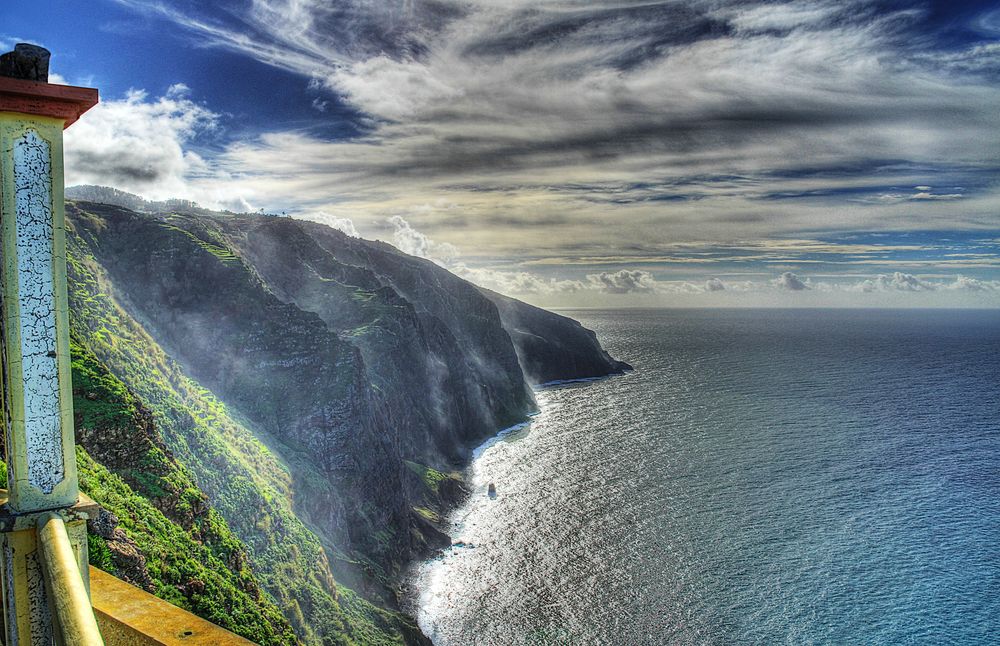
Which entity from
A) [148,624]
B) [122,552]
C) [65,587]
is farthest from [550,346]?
[65,587]

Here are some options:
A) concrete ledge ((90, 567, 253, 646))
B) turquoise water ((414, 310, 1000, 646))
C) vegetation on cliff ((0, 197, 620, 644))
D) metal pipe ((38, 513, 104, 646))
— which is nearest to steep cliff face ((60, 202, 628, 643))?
vegetation on cliff ((0, 197, 620, 644))

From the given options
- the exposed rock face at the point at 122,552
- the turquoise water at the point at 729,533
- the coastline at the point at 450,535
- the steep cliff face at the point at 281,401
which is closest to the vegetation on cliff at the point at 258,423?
the exposed rock face at the point at 122,552

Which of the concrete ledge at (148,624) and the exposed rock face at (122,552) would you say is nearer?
the concrete ledge at (148,624)

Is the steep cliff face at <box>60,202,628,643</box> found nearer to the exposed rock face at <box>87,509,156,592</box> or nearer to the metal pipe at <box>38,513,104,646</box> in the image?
the exposed rock face at <box>87,509,156,592</box>

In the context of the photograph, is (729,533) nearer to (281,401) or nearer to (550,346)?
(281,401)

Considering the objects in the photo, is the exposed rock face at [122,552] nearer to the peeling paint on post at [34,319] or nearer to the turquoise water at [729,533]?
the peeling paint on post at [34,319]
